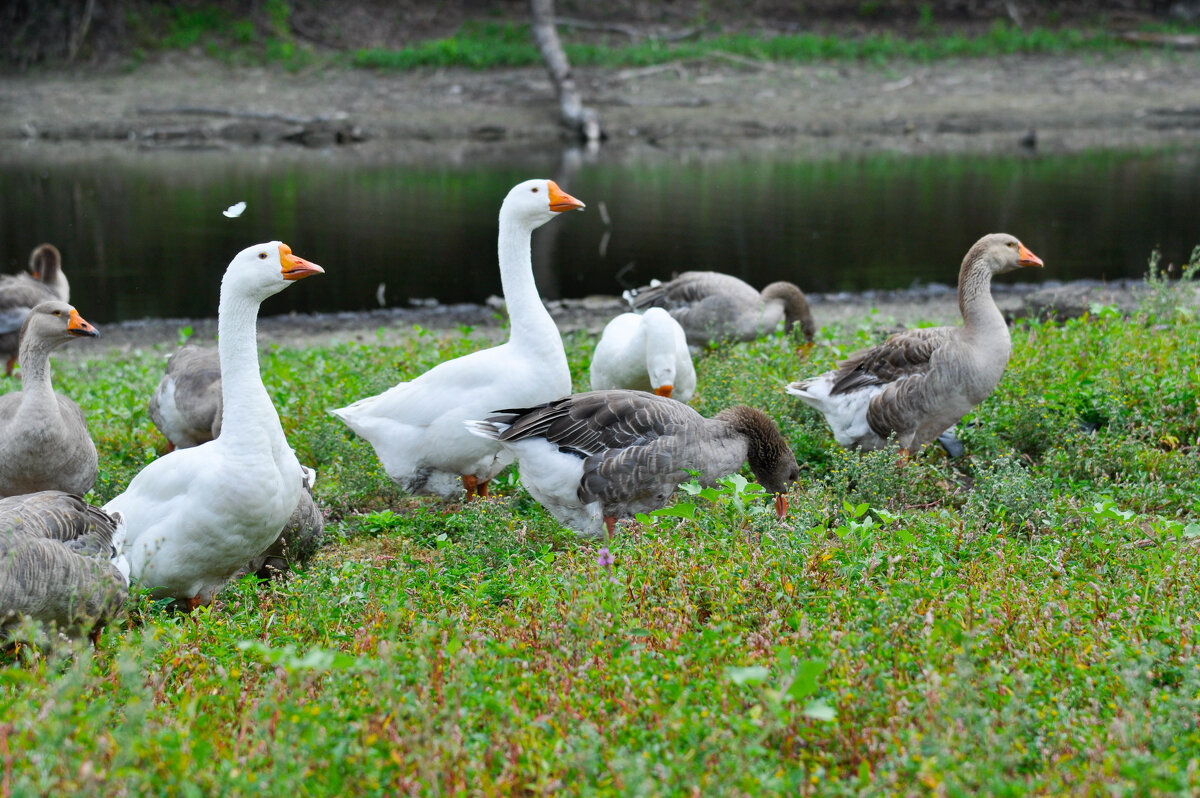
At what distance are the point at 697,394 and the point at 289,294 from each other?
1001 cm

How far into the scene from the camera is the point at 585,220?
21750mm

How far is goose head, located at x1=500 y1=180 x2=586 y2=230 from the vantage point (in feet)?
22.8

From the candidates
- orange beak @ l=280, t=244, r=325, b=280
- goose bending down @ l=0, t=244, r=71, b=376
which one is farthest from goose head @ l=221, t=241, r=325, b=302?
goose bending down @ l=0, t=244, r=71, b=376

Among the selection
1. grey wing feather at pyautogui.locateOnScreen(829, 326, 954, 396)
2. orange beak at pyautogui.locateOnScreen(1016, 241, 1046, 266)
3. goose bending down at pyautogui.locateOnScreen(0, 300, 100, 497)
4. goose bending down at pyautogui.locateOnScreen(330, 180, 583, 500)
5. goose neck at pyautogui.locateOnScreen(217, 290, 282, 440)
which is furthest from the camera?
orange beak at pyautogui.locateOnScreen(1016, 241, 1046, 266)

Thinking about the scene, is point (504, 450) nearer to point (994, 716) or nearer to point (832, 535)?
point (832, 535)

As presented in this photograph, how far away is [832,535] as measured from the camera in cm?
550

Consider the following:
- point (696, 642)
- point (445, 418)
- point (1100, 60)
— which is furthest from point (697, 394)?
point (1100, 60)

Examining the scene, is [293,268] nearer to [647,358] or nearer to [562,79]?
[647,358]

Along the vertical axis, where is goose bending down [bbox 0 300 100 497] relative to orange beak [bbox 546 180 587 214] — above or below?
below

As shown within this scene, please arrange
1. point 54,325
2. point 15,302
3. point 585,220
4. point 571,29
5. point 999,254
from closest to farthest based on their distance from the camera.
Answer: point 54,325 < point 999,254 < point 15,302 < point 585,220 < point 571,29

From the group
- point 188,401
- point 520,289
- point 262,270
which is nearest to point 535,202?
point 520,289

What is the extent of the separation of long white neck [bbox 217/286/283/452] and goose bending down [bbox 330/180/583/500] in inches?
56.7

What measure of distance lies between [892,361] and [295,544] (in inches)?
164

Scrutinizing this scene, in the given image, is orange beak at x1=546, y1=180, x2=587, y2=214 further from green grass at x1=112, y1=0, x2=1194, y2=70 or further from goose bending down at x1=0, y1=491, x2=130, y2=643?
green grass at x1=112, y1=0, x2=1194, y2=70
